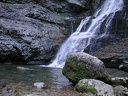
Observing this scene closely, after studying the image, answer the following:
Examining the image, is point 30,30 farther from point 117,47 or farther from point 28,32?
point 117,47

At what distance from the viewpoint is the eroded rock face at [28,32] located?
18312 mm

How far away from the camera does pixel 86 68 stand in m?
9.46

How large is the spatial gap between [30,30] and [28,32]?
352 millimetres

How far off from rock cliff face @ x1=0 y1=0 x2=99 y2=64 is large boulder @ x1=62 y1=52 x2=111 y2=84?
9362 millimetres

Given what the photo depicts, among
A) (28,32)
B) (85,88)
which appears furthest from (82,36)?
(85,88)

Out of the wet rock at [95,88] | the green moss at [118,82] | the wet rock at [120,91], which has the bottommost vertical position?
the green moss at [118,82]

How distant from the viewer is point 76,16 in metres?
24.8

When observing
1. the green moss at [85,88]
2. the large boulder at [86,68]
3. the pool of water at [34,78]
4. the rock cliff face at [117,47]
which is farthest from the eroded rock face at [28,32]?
the green moss at [85,88]

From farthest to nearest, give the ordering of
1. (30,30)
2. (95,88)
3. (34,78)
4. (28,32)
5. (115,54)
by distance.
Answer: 1. (30,30)
2. (28,32)
3. (115,54)
4. (34,78)
5. (95,88)

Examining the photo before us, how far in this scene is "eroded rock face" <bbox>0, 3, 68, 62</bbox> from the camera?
18312 millimetres

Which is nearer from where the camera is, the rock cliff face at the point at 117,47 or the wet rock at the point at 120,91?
the wet rock at the point at 120,91

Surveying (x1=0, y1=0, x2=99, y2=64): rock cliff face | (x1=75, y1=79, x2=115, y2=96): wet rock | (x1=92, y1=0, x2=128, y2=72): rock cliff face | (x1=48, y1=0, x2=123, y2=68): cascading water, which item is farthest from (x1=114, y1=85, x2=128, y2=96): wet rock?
(x1=0, y1=0, x2=99, y2=64): rock cliff face

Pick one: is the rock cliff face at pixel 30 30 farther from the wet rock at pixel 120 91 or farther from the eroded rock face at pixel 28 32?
the wet rock at pixel 120 91

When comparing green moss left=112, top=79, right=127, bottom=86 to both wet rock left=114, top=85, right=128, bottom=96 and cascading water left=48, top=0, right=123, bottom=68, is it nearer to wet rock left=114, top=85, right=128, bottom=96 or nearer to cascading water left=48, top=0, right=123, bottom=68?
wet rock left=114, top=85, right=128, bottom=96
